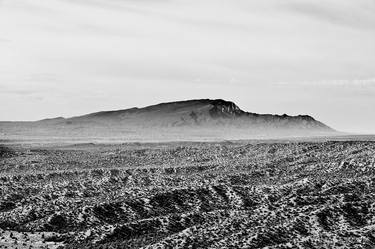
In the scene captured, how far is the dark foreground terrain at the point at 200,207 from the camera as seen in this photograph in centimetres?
3897

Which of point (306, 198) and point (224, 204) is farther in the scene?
point (224, 204)

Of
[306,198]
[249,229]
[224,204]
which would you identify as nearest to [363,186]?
[306,198]

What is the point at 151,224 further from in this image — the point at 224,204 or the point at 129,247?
the point at 224,204

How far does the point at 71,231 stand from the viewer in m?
44.1

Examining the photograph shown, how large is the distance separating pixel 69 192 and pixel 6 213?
28.7 feet

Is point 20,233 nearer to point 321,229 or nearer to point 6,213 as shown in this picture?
point 6,213

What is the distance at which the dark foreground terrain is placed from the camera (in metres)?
39.0

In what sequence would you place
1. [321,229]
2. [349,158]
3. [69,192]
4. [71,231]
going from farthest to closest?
[349,158] < [69,192] < [71,231] < [321,229]

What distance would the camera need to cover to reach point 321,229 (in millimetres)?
40906

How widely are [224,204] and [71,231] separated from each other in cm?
1389

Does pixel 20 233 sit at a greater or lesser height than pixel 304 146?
lesser

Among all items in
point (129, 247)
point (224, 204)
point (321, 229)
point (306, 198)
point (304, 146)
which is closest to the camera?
point (129, 247)

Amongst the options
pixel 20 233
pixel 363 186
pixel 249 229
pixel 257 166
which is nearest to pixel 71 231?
pixel 20 233

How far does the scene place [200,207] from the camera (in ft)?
164
